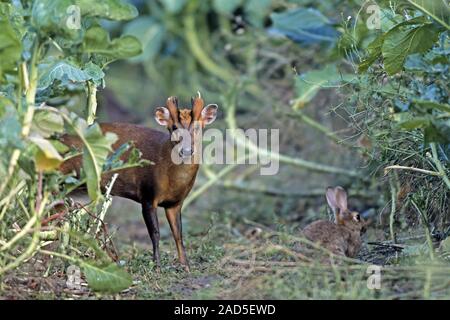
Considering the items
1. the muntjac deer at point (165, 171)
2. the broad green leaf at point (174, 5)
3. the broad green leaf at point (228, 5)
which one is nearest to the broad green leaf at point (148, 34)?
the broad green leaf at point (174, 5)

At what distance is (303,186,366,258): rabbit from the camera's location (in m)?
5.88

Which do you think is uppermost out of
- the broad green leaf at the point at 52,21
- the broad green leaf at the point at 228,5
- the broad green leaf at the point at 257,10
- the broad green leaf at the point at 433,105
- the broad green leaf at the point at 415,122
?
the broad green leaf at the point at 228,5

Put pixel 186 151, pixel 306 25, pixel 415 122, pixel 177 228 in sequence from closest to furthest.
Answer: pixel 415 122 < pixel 186 151 < pixel 177 228 < pixel 306 25

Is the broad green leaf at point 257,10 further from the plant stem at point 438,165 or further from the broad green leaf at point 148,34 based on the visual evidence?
the plant stem at point 438,165

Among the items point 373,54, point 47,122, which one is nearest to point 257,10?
point 373,54

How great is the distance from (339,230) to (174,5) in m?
7.35

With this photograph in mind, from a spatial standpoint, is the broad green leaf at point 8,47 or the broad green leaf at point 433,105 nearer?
the broad green leaf at point 8,47

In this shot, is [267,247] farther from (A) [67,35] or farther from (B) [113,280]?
(A) [67,35]

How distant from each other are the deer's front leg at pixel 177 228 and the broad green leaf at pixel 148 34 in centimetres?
703

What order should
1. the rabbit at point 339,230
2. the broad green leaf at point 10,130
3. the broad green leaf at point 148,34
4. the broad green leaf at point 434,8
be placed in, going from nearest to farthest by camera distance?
the broad green leaf at point 10,130 → the broad green leaf at point 434,8 → the rabbit at point 339,230 → the broad green leaf at point 148,34

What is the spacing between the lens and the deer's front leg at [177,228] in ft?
20.5

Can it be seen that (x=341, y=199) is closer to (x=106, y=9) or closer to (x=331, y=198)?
(x=331, y=198)

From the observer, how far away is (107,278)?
4.91 meters
